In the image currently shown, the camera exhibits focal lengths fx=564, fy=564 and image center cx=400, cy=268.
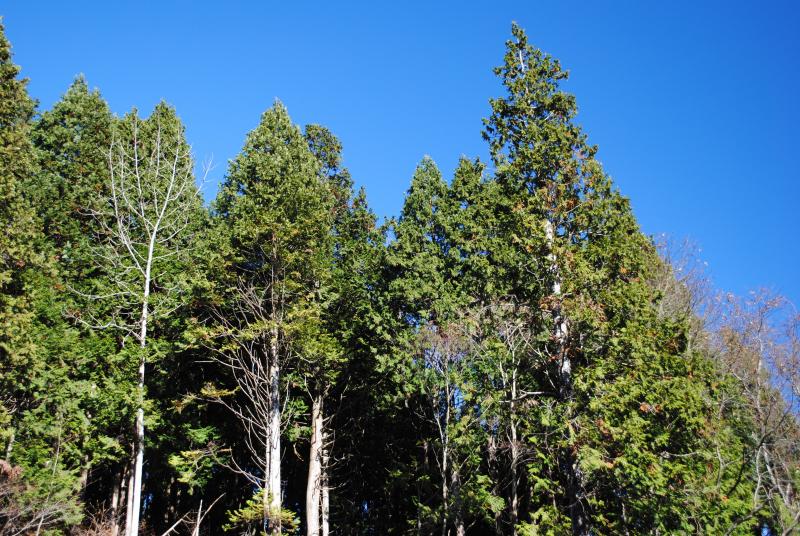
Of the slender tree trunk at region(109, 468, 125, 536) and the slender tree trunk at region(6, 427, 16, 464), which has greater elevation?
the slender tree trunk at region(6, 427, 16, 464)

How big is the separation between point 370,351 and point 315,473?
4034 mm

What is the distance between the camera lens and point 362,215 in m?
21.8

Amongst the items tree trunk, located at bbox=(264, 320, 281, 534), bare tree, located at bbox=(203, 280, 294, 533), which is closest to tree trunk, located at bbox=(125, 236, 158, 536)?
bare tree, located at bbox=(203, 280, 294, 533)

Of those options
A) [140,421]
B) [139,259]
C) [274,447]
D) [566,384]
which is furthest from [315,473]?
[139,259]

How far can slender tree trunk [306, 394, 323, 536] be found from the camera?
51.1 ft

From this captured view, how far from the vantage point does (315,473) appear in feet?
54.4

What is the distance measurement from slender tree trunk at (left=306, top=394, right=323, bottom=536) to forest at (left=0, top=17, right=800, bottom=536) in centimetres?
7

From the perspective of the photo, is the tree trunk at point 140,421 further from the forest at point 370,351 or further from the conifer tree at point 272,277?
the conifer tree at point 272,277

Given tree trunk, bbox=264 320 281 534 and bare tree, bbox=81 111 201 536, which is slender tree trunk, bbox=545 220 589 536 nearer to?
tree trunk, bbox=264 320 281 534

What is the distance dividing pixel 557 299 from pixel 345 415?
1036 centimetres

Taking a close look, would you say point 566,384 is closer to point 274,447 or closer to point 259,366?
point 274,447

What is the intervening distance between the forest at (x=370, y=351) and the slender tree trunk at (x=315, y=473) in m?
0.07

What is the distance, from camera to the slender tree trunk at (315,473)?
15570 millimetres

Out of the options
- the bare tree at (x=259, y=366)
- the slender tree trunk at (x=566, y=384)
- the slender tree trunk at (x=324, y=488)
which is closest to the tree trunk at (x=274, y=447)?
the bare tree at (x=259, y=366)
